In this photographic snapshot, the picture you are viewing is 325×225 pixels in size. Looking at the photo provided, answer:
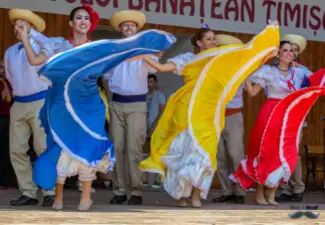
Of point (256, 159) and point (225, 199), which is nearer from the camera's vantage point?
point (256, 159)

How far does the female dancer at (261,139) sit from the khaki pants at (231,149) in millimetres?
159

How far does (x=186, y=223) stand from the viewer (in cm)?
533

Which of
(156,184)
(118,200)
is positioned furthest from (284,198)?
(156,184)

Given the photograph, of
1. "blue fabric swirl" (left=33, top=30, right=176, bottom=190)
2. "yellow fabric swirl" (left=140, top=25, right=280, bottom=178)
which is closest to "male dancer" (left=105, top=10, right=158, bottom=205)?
"yellow fabric swirl" (left=140, top=25, right=280, bottom=178)

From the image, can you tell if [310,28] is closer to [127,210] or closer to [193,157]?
[193,157]

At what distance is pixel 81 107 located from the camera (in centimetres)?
661

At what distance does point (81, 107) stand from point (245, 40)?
5.21 metres

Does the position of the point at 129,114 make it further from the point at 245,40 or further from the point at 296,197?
the point at 245,40

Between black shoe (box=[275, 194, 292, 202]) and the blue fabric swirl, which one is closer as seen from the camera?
the blue fabric swirl

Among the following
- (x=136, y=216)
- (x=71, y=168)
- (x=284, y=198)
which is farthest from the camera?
(x=284, y=198)

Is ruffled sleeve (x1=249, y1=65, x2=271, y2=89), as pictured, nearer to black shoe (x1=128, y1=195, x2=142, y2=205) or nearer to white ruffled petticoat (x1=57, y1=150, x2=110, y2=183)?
black shoe (x1=128, y1=195, x2=142, y2=205)

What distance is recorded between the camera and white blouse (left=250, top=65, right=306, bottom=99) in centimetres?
820

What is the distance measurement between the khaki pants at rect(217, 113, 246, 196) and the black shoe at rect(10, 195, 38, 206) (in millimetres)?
2024

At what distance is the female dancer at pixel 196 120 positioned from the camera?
7.45 meters
